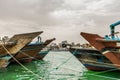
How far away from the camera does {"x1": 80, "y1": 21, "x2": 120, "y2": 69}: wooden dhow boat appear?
40.2 ft

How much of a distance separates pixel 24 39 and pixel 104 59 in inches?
231

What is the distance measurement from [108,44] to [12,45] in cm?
695

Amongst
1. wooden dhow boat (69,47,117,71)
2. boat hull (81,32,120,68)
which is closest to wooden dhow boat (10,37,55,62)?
wooden dhow boat (69,47,117,71)

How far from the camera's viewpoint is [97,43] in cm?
1313

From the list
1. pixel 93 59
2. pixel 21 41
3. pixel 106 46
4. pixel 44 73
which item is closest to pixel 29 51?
pixel 21 41

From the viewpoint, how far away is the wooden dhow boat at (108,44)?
40.2ft

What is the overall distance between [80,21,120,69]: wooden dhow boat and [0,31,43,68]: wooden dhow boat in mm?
4602

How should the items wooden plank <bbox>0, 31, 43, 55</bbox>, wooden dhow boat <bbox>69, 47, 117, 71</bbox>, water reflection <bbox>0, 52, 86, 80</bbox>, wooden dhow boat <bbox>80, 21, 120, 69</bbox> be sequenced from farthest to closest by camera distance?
wooden plank <bbox>0, 31, 43, 55</bbox> → wooden dhow boat <bbox>69, 47, 117, 71</bbox> → water reflection <bbox>0, 52, 86, 80</bbox> → wooden dhow boat <bbox>80, 21, 120, 69</bbox>

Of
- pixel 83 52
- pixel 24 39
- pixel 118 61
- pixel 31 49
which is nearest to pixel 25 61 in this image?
pixel 31 49

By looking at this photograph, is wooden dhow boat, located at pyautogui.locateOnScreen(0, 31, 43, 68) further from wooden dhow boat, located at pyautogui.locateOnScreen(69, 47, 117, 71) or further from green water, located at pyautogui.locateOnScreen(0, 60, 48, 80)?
wooden dhow boat, located at pyautogui.locateOnScreen(69, 47, 117, 71)

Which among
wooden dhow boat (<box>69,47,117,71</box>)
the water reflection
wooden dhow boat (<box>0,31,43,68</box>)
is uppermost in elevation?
wooden dhow boat (<box>0,31,43,68</box>)

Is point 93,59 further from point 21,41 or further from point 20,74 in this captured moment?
point 21,41

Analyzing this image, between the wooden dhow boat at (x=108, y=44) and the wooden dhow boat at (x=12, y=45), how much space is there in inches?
181

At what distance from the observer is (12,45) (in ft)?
55.1
